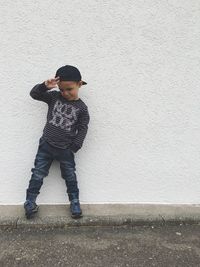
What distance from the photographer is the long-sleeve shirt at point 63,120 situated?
11.2ft

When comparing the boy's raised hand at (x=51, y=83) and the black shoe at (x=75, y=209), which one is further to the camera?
the black shoe at (x=75, y=209)

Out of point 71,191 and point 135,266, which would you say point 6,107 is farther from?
point 135,266

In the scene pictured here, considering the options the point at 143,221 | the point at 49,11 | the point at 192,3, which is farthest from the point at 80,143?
the point at 192,3

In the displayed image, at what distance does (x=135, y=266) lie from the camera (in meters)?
2.95

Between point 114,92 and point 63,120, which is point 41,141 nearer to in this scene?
point 63,120

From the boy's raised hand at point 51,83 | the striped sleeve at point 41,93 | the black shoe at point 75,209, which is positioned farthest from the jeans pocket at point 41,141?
the black shoe at point 75,209

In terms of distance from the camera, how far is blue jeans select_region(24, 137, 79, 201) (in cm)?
348

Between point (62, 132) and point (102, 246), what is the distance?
1102 millimetres

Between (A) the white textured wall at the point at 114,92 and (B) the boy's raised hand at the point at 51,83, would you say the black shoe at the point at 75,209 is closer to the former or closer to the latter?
(A) the white textured wall at the point at 114,92

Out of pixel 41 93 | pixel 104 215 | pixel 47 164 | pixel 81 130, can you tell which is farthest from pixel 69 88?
pixel 104 215

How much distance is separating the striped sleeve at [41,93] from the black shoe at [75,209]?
103cm

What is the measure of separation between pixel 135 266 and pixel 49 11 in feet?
7.78

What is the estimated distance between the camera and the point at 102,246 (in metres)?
3.19

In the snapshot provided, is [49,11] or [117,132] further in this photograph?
[117,132]
